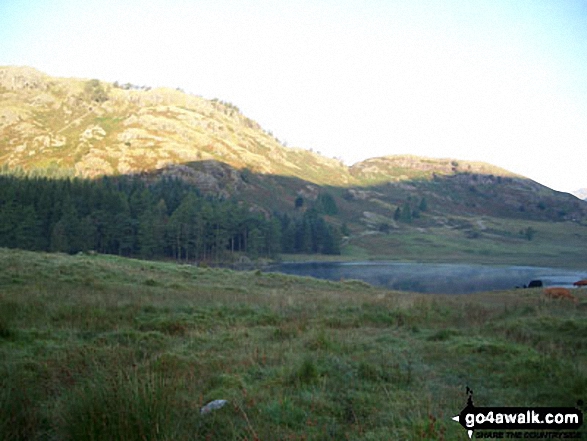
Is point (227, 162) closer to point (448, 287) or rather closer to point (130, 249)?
point (130, 249)

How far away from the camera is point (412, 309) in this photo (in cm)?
1628

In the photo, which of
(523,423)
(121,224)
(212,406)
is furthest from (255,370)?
(121,224)

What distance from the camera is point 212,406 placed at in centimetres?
518

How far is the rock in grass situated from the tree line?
72.3 m

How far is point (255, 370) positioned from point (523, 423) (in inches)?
170

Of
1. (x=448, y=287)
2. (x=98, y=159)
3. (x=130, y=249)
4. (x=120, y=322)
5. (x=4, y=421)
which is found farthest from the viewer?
(x=98, y=159)

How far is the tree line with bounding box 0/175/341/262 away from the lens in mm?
66188

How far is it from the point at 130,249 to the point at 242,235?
28.9 meters

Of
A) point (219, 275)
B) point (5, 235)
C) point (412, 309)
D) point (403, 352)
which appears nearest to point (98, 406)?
point (403, 352)

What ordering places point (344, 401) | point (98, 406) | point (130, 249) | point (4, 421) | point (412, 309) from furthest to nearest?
1. point (130, 249)
2. point (412, 309)
3. point (344, 401)
4. point (4, 421)
5. point (98, 406)

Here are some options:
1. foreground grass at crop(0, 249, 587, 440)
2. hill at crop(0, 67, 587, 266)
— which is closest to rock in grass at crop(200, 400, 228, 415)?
foreground grass at crop(0, 249, 587, 440)

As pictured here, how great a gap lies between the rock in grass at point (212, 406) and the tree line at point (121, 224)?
72337mm

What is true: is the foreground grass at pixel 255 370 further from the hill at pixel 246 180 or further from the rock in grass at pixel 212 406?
the hill at pixel 246 180

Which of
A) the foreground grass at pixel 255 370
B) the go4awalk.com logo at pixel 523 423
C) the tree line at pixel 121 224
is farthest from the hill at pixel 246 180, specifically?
the go4awalk.com logo at pixel 523 423
